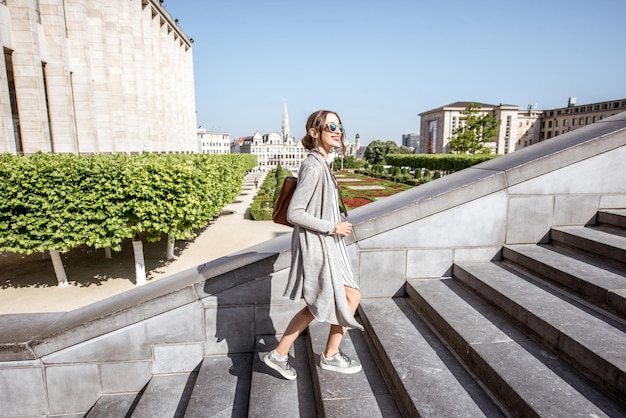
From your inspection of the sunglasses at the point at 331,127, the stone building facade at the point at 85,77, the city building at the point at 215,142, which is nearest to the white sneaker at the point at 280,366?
the sunglasses at the point at 331,127

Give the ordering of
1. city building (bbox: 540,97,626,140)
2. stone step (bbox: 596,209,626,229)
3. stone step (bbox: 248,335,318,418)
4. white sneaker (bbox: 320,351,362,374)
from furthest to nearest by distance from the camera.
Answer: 1. city building (bbox: 540,97,626,140)
2. stone step (bbox: 596,209,626,229)
3. white sneaker (bbox: 320,351,362,374)
4. stone step (bbox: 248,335,318,418)

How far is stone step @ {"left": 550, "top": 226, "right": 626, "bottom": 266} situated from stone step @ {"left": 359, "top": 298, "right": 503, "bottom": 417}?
1921 millimetres

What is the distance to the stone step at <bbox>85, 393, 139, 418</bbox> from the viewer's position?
327 cm

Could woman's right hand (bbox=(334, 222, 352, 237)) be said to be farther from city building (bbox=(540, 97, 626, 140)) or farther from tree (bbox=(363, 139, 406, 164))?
tree (bbox=(363, 139, 406, 164))

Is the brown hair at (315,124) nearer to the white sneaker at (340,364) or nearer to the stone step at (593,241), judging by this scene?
the white sneaker at (340,364)

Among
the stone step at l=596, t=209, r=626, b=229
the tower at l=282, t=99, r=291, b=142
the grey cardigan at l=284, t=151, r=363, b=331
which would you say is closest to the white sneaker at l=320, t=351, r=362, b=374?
the grey cardigan at l=284, t=151, r=363, b=331

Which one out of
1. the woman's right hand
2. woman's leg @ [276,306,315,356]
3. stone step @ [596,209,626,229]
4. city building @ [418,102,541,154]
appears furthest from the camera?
city building @ [418,102,541,154]

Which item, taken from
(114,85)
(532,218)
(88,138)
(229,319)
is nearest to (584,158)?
(532,218)

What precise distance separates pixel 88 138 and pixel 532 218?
20.6 m

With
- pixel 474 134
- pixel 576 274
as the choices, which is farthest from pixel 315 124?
pixel 474 134

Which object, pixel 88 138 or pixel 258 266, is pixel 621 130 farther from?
pixel 88 138

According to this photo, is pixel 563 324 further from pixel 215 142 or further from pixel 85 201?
pixel 215 142

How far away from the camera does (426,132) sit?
122438 mm

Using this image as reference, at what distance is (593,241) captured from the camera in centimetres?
366
